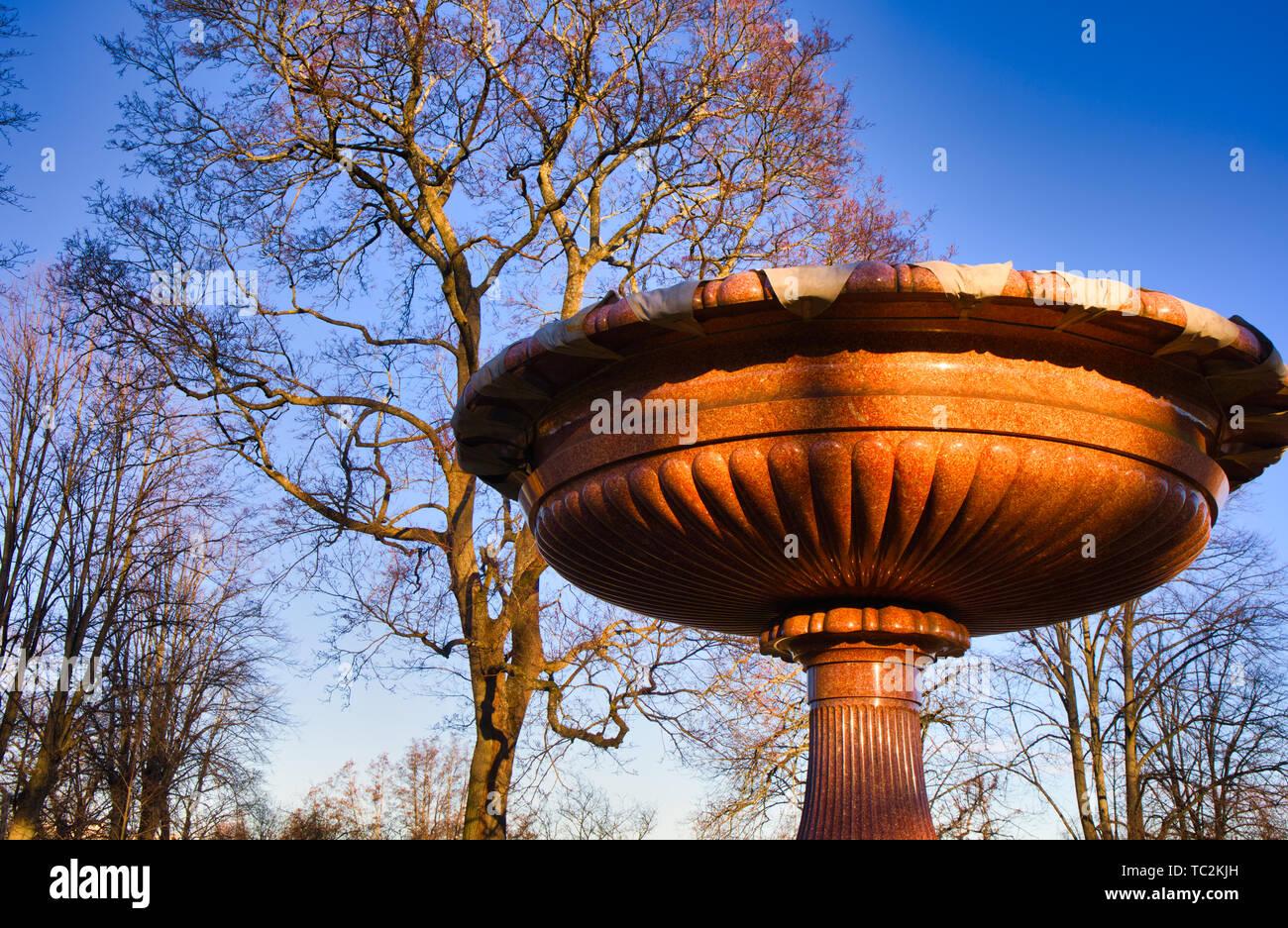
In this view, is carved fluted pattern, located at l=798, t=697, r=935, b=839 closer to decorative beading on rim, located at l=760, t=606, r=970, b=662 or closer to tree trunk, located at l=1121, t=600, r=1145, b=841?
decorative beading on rim, located at l=760, t=606, r=970, b=662

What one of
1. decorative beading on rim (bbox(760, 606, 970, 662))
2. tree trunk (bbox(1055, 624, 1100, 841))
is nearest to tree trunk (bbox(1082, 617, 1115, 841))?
tree trunk (bbox(1055, 624, 1100, 841))

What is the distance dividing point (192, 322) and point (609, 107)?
472 cm

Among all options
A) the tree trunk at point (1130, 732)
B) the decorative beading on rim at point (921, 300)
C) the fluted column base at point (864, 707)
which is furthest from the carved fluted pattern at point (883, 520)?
the tree trunk at point (1130, 732)

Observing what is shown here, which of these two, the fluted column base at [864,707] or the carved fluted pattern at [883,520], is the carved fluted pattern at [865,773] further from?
the carved fluted pattern at [883,520]

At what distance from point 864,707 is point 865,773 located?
0.28 meters

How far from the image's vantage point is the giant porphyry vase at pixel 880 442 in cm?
362

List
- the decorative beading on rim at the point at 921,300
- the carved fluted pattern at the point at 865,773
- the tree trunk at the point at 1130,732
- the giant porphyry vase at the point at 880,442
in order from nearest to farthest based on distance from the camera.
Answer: the decorative beading on rim at the point at 921,300 < the giant porphyry vase at the point at 880,442 < the carved fluted pattern at the point at 865,773 < the tree trunk at the point at 1130,732

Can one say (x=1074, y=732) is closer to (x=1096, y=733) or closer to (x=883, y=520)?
(x=1096, y=733)

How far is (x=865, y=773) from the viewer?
4.30 meters

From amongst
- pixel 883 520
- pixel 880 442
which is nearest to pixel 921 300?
pixel 880 442

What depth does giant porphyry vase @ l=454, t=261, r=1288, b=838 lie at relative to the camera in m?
3.62

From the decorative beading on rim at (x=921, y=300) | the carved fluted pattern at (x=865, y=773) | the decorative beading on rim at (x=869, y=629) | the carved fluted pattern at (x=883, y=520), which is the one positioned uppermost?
the decorative beading on rim at (x=921, y=300)

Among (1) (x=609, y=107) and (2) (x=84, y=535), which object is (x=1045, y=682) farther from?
(2) (x=84, y=535)

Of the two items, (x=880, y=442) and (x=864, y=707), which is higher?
(x=880, y=442)
